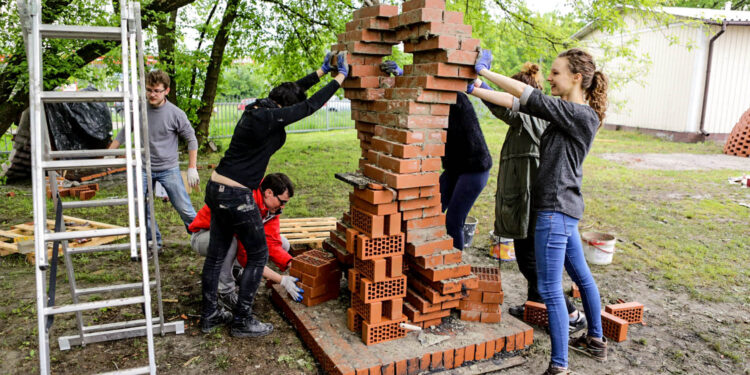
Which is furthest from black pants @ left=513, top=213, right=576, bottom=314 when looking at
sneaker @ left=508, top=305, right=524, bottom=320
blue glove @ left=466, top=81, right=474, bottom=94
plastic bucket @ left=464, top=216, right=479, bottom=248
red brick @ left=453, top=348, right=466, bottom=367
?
plastic bucket @ left=464, top=216, right=479, bottom=248

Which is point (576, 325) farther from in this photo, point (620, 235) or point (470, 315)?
point (620, 235)

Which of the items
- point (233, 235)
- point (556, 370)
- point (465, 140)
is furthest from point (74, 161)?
point (556, 370)

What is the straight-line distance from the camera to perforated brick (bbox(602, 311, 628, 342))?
11.9 ft

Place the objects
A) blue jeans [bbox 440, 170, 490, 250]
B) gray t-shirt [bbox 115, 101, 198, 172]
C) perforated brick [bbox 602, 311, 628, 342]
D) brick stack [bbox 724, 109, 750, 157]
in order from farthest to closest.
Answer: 1. brick stack [bbox 724, 109, 750, 157]
2. gray t-shirt [bbox 115, 101, 198, 172]
3. blue jeans [bbox 440, 170, 490, 250]
4. perforated brick [bbox 602, 311, 628, 342]

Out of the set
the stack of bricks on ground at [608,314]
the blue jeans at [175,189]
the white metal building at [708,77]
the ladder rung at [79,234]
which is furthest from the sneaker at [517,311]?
the white metal building at [708,77]

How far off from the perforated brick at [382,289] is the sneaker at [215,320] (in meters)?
1.18

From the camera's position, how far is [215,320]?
3.65 metres

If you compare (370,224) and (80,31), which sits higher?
(80,31)

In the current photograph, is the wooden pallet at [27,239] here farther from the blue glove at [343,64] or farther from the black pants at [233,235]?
the blue glove at [343,64]

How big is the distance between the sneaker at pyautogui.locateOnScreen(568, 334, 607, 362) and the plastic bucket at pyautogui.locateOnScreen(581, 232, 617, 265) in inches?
72.7

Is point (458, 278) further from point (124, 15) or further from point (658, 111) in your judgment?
point (658, 111)

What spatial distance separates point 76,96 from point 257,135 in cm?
108

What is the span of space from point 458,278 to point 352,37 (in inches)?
78.0

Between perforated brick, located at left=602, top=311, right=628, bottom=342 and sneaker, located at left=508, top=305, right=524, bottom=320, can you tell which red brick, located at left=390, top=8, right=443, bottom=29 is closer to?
sneaker, located at left=508, top=305, right=524, bottom=320
